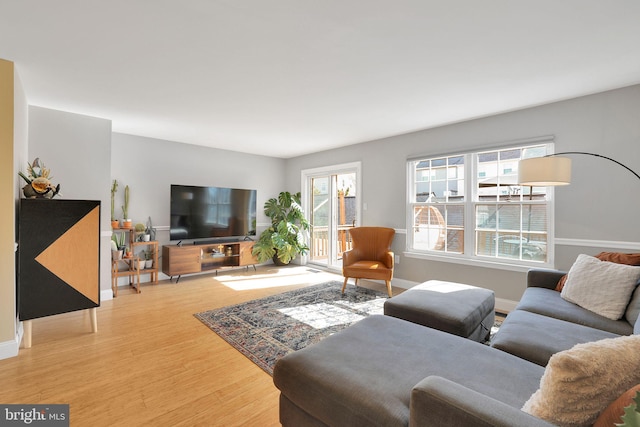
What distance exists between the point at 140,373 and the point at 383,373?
6.03ft

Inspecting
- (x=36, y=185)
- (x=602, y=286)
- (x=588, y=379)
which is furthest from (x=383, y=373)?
(x=36, y=185)

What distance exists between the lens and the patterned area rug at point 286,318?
2553 millimetres

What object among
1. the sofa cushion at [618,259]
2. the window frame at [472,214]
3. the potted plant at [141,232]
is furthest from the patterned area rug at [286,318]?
the potted plant at [141,232]

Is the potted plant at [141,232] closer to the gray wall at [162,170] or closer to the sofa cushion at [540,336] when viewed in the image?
the gray wall at [162,170]

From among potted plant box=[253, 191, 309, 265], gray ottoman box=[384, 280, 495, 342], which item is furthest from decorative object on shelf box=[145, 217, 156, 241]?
gray ottoman box=[384, 280, 495, 342]

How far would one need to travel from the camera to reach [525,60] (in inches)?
91.0

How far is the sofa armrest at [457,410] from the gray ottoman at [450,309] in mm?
1244

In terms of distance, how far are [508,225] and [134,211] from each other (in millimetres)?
5296

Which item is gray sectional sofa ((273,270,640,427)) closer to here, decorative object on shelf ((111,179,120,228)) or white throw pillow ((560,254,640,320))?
white throw pillow ((560,254,640,320))

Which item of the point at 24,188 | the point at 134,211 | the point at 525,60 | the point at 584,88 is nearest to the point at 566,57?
the point at 525,60

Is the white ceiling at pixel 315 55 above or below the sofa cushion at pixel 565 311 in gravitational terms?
above

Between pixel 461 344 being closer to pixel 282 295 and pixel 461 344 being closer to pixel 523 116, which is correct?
pixel 282 295

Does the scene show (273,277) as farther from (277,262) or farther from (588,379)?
(588,379)

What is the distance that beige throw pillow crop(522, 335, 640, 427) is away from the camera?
31.0 inches
